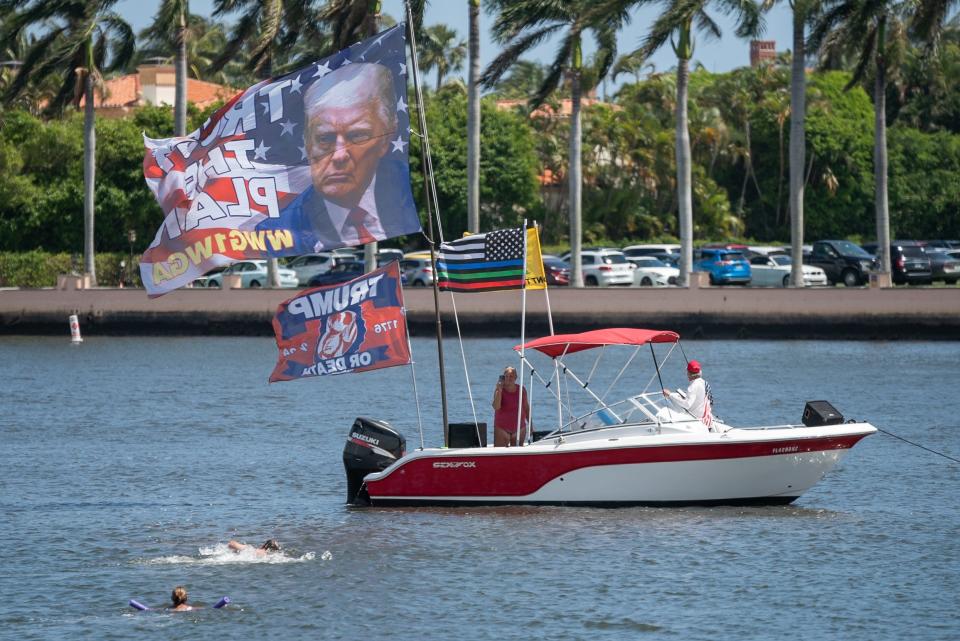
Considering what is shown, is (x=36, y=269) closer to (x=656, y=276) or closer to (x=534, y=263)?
(x=656, y=276)

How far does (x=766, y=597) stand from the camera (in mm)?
19469

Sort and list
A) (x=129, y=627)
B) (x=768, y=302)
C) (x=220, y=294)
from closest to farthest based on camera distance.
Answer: (x=129, y=627)
(x=768, y=302)
(x=220, y=294)

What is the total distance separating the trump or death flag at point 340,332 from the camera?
2233 cm

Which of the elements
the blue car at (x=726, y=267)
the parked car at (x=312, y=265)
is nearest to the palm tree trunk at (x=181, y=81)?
the parked car at (x=312, y=265)

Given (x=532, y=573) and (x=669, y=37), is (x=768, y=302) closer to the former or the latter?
(x=669, y=37)

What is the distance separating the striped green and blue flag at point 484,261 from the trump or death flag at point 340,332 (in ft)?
2.83

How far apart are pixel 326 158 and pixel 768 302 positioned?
125 feet

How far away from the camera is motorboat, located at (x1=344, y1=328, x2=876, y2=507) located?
22.9 metres

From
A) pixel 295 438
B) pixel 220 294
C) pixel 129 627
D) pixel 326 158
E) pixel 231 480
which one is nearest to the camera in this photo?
pixel 129 627

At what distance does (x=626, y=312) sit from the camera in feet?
191

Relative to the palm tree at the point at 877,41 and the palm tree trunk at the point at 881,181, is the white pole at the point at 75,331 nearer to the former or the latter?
the palm tree at the point at 877,41

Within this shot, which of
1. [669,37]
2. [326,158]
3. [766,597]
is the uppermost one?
[669,37]

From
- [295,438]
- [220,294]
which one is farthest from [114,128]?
[295,438]

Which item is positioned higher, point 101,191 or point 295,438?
point 101,191
